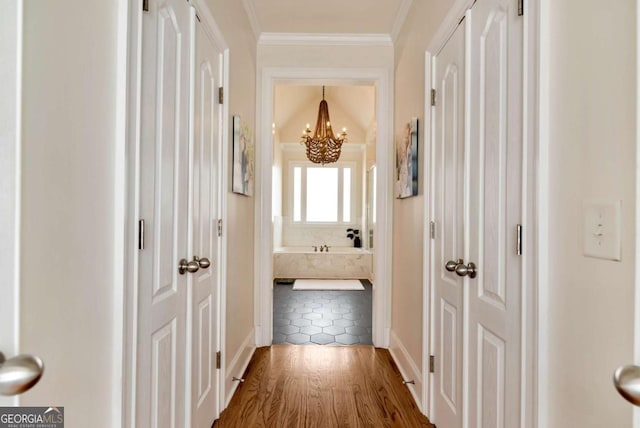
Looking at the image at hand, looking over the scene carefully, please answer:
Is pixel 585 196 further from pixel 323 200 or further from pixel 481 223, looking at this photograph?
pixel 323 200

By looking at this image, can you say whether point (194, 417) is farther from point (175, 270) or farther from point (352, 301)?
point (352, 301)

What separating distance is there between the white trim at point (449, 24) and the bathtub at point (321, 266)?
480cm

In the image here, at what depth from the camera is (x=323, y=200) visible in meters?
7.86

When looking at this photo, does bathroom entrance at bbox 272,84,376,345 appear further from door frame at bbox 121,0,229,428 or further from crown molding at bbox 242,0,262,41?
door frame at bbox 121,0,229,428

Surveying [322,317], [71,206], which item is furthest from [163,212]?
[322,317]

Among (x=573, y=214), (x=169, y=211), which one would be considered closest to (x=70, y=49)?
(x=169, y=211)

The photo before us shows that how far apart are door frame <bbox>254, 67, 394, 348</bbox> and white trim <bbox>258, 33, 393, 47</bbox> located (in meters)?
0.23

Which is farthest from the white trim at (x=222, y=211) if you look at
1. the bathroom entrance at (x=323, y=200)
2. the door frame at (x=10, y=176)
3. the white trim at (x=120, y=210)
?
the bathroom entrance at (x=323, y=200)

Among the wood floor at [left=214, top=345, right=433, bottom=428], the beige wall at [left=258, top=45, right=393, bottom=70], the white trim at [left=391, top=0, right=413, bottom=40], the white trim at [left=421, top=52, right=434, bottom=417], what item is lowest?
the wood floor at [left=214, top=345, right=433, bottom=428]

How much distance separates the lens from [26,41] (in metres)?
0.66

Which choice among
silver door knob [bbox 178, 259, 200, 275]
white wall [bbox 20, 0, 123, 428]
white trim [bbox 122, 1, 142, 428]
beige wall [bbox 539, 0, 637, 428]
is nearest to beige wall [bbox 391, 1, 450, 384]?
beige wall [bbox 539, 0, 637, 428]

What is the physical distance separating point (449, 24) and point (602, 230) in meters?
1.33

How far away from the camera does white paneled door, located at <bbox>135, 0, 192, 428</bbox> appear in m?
1.14

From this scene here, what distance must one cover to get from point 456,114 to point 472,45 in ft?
0.99
